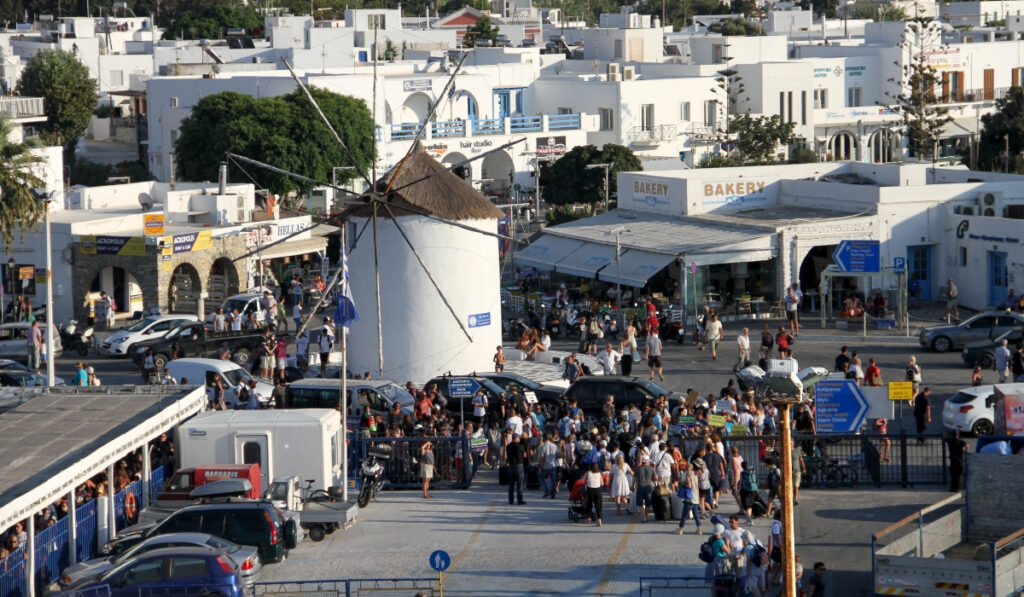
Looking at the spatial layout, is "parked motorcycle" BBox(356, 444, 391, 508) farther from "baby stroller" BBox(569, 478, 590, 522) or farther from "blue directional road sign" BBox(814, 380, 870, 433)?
"blue directional road sign" BBox(814, 380, 870, 433)

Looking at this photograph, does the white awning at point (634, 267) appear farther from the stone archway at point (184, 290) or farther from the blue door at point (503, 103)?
the blue door at point (503, 103)

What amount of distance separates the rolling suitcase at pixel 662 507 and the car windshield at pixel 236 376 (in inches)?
477

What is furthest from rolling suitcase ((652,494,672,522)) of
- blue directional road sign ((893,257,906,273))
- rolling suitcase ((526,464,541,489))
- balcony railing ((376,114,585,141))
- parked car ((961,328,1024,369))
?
balcony railing ((376,114,585,141))

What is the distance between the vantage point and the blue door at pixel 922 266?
47719mm

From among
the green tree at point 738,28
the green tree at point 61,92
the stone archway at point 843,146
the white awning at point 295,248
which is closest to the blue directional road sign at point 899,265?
the white awning at point 295,248

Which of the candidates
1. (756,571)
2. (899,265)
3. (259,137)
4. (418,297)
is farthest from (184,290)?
(756,571)

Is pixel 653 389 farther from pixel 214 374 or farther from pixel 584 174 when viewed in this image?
pixel 584 174

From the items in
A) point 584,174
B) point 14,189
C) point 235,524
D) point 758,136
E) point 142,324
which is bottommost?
point 235,524

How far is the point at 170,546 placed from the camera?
22.1m

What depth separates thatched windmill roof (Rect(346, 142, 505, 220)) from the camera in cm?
3634

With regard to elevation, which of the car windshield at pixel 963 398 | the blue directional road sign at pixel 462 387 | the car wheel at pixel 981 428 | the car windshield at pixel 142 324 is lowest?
the car wheel at pixel 981 428

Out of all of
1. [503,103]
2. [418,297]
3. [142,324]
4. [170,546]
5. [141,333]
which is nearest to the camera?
[170,546]

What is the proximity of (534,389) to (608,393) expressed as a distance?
1928mm

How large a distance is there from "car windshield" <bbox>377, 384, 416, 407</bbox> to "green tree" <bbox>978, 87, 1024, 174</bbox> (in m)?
46.7
